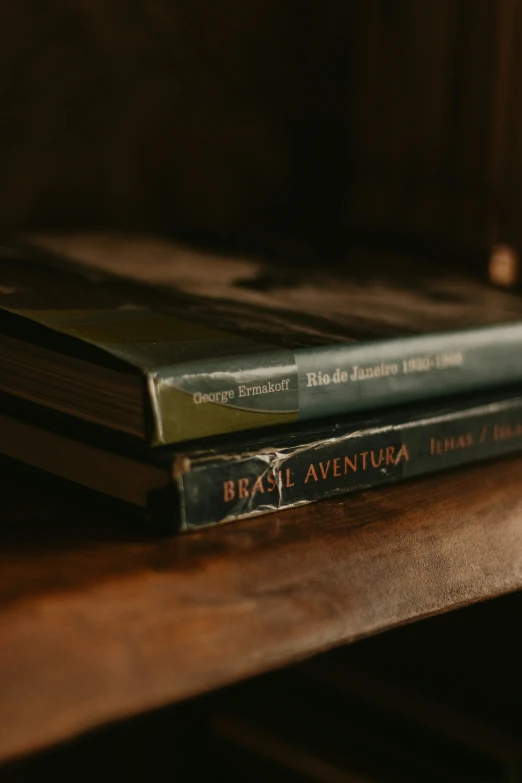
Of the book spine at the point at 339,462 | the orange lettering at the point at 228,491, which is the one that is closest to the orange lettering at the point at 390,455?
the book spine at the point at 339,462

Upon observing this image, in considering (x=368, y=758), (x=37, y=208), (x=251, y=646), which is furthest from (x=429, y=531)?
(x=37, y=208)

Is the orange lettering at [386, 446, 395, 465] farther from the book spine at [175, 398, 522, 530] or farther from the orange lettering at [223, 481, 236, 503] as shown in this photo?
the orange lettering at [223, 481, 236, 503]

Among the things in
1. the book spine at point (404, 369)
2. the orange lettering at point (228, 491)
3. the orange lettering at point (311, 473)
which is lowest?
the orange lettering at point (311, 473)

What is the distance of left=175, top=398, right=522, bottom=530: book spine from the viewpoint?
16.8 inches

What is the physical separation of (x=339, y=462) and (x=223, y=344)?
0.28 ft

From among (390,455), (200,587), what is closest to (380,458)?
(390,455)

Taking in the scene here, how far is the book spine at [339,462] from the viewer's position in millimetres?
426

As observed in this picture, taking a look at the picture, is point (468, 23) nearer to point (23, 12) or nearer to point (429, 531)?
point (23, 12)

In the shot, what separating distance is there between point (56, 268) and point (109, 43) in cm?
33

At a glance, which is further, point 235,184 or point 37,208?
point 235,184

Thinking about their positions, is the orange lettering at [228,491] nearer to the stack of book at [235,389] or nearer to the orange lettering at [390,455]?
the stack of book at [235,389]

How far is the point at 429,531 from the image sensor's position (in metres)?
0.45

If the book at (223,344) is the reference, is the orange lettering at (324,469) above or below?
below

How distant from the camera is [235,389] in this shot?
439mm
